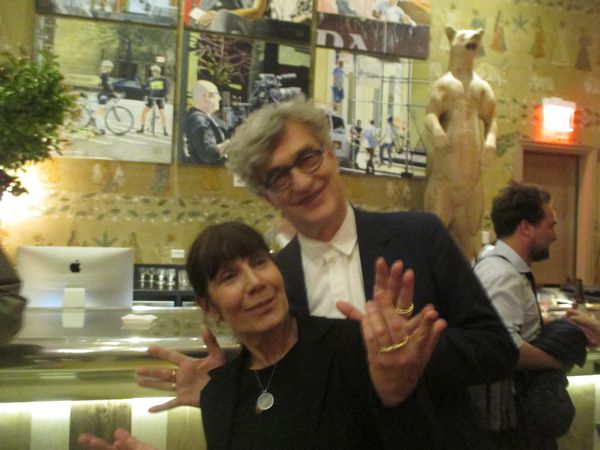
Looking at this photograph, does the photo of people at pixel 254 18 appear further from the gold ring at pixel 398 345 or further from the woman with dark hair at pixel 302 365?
the gold ring at pixel 398 345

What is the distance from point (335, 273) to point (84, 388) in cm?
79

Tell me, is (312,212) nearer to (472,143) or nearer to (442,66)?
(472,143)

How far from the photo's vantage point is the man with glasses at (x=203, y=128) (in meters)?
5.83

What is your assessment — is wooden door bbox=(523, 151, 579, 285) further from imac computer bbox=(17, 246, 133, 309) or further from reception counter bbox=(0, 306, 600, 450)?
reception counter bbox=(0, 306, 600, 450)

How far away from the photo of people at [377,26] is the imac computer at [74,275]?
163 inches

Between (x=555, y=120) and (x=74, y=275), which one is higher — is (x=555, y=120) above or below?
above

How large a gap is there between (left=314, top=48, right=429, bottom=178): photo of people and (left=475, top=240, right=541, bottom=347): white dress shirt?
408cm

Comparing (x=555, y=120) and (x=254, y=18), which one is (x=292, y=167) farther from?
(x=555, y=120)

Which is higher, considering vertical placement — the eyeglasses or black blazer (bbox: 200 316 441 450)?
the eyeglasses

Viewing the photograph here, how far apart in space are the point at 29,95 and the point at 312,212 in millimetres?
2109

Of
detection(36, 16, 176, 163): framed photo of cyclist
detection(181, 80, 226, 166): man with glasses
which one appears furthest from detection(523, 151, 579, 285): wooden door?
detection(36, 16, 176, 163): framed photo of cyclist

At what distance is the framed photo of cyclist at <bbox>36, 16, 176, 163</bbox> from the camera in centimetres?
556

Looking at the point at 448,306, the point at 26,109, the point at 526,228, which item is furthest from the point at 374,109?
the point at 448,306

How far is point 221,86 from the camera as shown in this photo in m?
5.89
